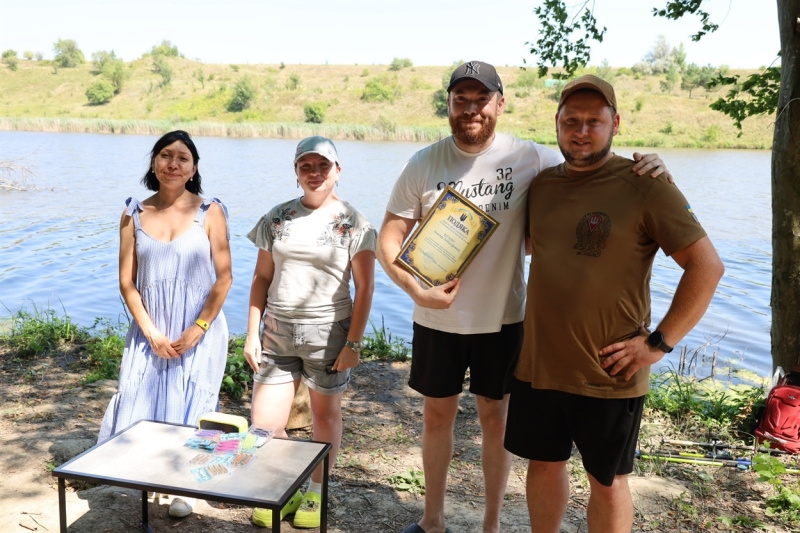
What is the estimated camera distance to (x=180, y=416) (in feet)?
11.8

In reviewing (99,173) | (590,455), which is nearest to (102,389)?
(590,455)

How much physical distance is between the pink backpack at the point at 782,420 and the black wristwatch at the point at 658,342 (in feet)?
8.61

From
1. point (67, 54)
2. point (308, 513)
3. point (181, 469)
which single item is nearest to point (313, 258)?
point (181, 469)

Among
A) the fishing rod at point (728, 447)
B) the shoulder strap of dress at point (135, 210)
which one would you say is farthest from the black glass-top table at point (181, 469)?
the fishing rod at point (728, 447)

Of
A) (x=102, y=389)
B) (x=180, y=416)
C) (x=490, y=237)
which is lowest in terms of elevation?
(x=102, y=389)

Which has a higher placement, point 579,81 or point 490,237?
point 579,81

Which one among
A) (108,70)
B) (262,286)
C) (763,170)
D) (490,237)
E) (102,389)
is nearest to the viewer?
(490,237)

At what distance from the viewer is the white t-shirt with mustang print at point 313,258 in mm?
3281

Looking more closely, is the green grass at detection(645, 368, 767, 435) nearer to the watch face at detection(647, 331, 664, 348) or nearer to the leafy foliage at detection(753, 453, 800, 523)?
the leafy foliage at detection(753, 453, 800, 523)

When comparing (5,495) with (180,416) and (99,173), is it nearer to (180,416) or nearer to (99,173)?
(180,416)

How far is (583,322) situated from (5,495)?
3219 mm

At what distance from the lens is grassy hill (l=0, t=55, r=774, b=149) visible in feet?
129

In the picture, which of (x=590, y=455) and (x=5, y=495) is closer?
(x=590, y=455)

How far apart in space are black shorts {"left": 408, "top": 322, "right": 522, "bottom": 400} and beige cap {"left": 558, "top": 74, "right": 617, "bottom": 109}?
1.06 metres
